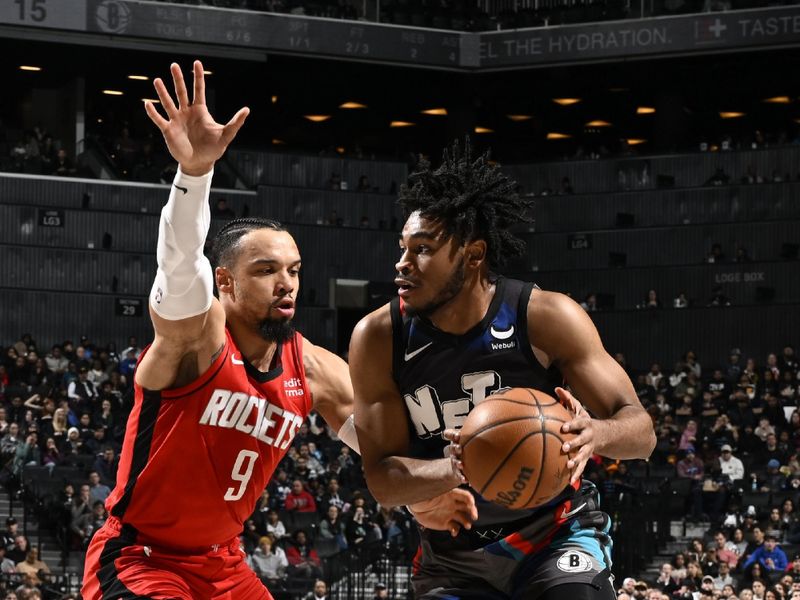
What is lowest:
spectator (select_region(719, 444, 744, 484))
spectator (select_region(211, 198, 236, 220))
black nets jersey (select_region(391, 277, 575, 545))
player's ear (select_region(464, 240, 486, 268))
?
spectator (select_region(719, 444, 744, 484))

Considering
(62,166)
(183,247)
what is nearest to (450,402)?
(183,247)

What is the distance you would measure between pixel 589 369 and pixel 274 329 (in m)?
1.45

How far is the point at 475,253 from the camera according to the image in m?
5.84

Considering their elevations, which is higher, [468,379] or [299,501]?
[468,379]

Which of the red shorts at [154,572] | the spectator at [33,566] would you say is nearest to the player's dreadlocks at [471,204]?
the red shorts at [154,572]

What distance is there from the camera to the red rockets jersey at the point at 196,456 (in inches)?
236

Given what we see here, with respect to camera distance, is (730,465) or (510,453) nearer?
(510,453)

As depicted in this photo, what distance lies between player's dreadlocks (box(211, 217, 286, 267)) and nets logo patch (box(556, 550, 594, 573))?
1999mm

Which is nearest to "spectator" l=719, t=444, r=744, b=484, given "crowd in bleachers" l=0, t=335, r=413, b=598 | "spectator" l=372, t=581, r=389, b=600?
"crowd in bleachers" l=0, t=335, r=413, b=598

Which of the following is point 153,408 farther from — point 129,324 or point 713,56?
point 713,56

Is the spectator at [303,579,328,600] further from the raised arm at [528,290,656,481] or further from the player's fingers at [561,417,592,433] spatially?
the player's fingers at [561,417,592,433]

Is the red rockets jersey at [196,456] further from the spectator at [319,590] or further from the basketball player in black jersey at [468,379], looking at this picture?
the spectator at [319,590]

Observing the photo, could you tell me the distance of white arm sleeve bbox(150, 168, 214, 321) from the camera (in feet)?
18.1

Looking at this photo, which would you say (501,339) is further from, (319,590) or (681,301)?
(681,301)
